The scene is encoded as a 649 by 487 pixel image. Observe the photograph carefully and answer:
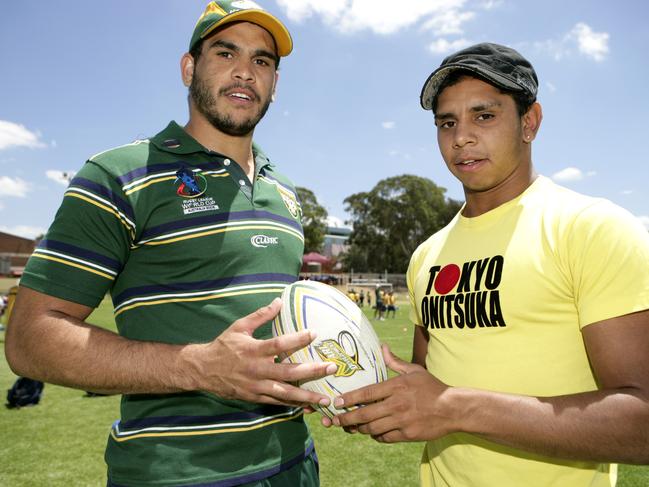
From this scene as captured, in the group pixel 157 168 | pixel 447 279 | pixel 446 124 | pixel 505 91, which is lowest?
pixel 447 279

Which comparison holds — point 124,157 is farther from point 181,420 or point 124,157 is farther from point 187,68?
point 181,420

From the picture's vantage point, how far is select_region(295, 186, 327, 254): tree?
1955 inches

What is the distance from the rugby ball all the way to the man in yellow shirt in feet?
0.33

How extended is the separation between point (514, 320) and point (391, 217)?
50937mm

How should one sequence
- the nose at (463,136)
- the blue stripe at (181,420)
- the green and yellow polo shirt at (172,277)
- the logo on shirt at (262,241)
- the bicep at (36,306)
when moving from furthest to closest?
the logo on shirt at (262,241)
the nose at (463,136)
the blue stripe at (181,420)
the green and yellow polo shirt at (172,277)
the bicep at (36,306)

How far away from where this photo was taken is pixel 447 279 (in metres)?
2.17

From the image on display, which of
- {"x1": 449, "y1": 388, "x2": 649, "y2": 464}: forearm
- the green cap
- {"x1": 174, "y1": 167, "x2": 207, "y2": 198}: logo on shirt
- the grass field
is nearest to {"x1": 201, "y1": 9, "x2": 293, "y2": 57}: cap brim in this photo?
the green cap

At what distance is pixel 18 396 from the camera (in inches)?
316

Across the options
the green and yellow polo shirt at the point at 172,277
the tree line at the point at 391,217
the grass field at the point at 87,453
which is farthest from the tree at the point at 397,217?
the green and yellow polo shirt at the point at 172,277

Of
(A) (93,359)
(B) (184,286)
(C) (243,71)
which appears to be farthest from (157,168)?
(A) (93,359)

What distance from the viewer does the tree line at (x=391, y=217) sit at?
5044 centimetres

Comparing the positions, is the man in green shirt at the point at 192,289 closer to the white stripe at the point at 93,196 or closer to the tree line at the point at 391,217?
the white stripe at the point at 93,196

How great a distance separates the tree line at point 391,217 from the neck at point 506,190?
46.9 metres

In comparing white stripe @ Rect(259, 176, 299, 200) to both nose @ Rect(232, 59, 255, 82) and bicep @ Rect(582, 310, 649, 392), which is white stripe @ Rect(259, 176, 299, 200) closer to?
nose @ Rect(232, 59, 255, 82)
